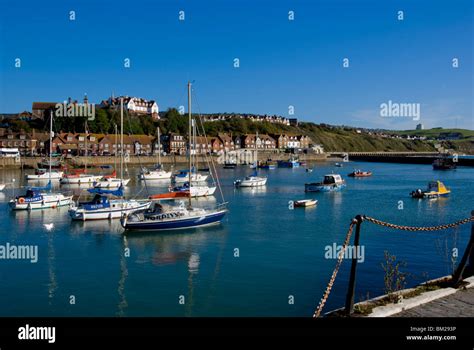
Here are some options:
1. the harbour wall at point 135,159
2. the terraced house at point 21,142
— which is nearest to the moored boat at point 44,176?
the harbour wall at point 135,159

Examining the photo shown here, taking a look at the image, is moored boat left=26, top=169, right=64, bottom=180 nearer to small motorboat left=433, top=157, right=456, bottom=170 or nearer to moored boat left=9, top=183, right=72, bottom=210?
moored boat left=9, top=183, right=72, bottom=210

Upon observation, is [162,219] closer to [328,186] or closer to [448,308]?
[448,308]

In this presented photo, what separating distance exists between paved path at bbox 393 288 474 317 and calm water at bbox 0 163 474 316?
1.91 meters

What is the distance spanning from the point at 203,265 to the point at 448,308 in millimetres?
12145

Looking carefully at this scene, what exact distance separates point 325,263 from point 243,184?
3803 centimetres

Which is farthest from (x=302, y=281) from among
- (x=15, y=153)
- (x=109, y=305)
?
(x=15, y=153)

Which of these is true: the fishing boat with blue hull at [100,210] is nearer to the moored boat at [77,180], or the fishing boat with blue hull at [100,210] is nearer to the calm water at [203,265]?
the calm water at [203,265]

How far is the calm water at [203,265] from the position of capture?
15.5 metres

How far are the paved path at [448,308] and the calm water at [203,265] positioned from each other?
1.91 metres

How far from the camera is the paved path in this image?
30.2ft
